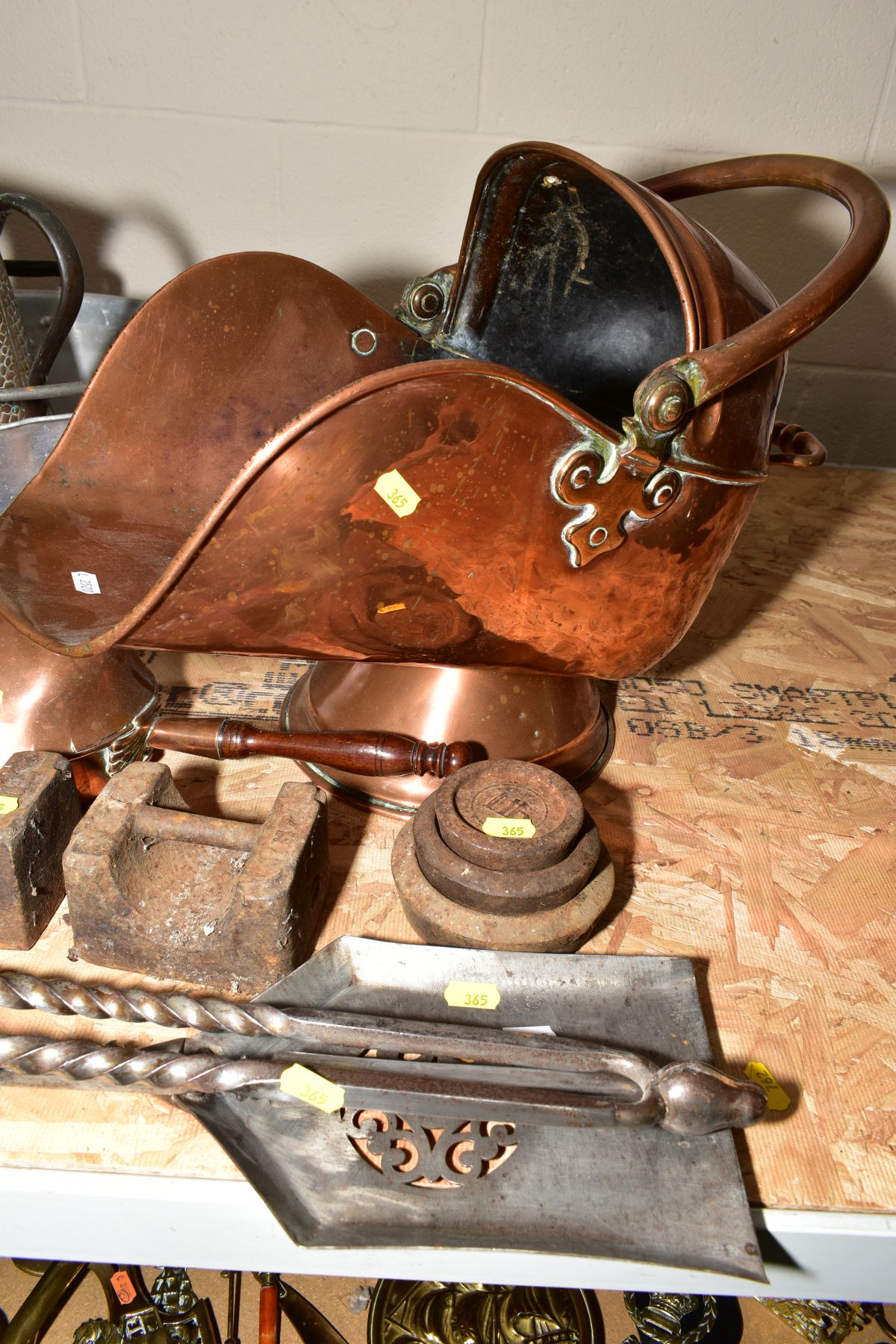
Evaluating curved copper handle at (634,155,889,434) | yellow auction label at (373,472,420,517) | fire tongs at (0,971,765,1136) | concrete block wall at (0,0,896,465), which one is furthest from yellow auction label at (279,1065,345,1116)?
concrete block wall at (0,0,896,465)

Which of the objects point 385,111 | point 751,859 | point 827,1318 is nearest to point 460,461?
point 751,859

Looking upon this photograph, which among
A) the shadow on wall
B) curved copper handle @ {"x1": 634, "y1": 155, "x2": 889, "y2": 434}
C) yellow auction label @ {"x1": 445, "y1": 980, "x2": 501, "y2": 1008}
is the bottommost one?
yellow auction label @ {"x1": 445, "y1": 980, "x2": 501, "y2": 1008}

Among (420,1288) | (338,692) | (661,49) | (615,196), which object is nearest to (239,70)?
(661,49)

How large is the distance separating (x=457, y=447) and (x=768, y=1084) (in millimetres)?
555

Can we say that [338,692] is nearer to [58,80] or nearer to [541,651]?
[541,651]

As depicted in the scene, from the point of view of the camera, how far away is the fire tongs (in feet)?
2.19

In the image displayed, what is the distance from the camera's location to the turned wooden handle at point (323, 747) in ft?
2.99

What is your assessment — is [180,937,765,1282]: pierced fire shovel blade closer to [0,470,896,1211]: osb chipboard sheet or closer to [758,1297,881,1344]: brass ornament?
[0,470,896,1211]: osb chipboard sheet

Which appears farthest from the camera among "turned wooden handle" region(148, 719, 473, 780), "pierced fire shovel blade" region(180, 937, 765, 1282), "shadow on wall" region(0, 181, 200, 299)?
"shadow on wall" region(0, 181, 200, 299)

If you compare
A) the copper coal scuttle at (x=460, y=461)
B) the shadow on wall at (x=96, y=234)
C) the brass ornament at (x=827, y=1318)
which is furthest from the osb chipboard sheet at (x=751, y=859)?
the shadow on wall at (x=96, y=234)

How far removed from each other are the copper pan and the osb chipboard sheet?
0.22m

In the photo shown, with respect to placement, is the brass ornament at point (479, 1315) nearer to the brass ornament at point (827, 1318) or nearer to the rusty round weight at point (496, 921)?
the brass ornament at point (827, 1318)

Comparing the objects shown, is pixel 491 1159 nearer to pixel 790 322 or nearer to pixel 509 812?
pixel 509 812

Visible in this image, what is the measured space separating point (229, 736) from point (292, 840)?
175mm
